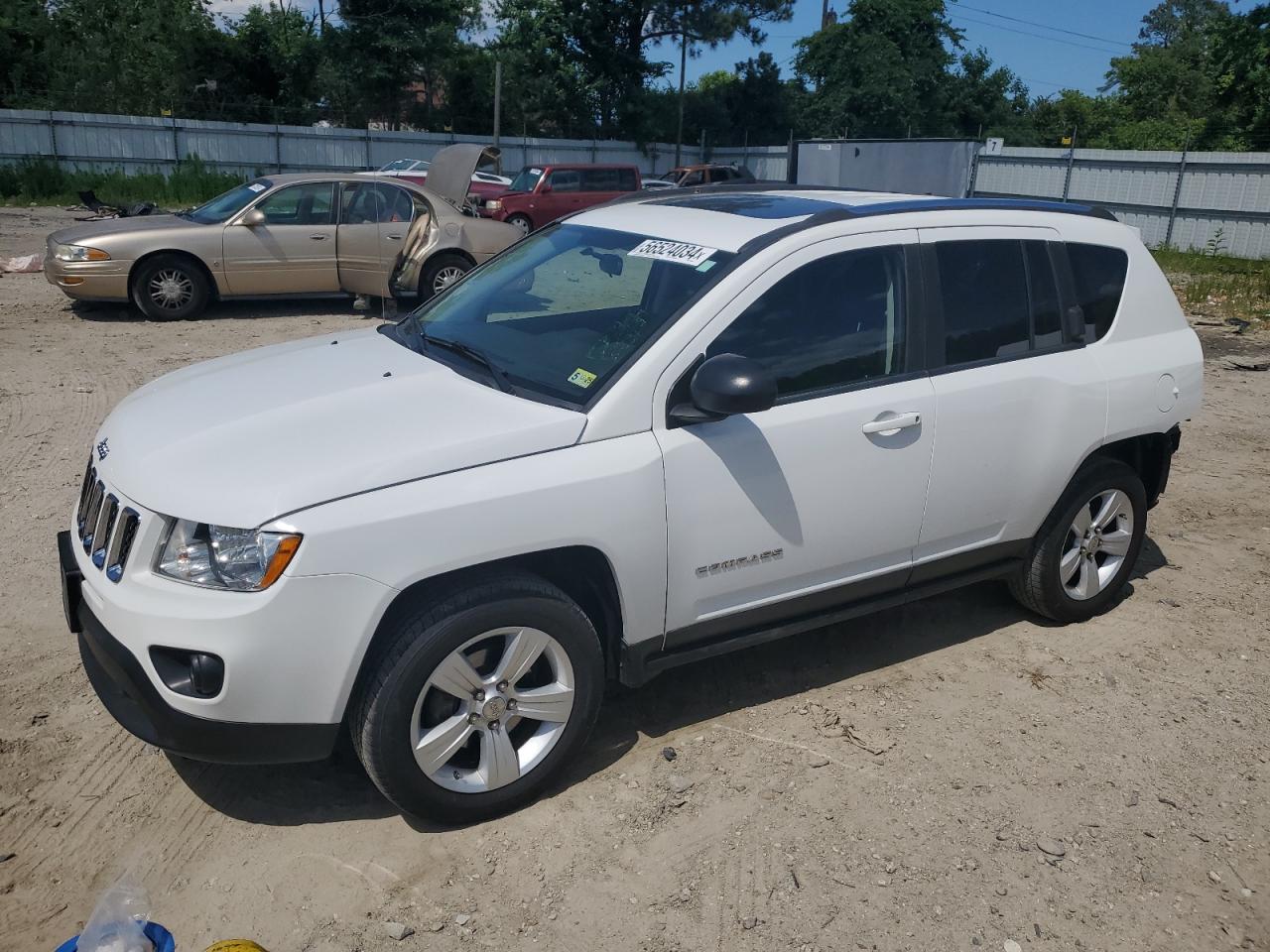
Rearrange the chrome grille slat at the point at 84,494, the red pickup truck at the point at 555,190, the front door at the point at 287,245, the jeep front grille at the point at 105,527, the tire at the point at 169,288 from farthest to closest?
the red pickup truck at the point at 555,190
the front door at the point at 287,245
the tire at the point at 169,288
the chrome grille slat at the point at 84,494
the jeep front grille at the point at 105,527

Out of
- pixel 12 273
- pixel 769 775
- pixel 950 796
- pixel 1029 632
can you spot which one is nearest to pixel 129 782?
pixel 769 775

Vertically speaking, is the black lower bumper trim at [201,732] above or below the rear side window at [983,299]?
below

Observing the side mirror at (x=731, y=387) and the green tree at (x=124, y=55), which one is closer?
the side mirror at (x=731, y=387)

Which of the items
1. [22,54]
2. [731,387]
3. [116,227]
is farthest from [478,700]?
[22,54]

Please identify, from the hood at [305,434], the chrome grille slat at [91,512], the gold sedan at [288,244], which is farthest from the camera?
the gold sedan at [288,244]

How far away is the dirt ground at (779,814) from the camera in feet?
9.73

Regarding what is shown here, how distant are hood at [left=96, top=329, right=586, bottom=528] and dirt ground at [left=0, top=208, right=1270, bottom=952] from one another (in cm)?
108

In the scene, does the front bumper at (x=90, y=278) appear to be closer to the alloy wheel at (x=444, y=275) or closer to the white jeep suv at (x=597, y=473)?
the alloy wheel at (x=444, y=275)

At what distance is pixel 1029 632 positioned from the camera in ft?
15.9

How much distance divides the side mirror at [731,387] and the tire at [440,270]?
29.4ft

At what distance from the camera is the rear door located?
158 inches

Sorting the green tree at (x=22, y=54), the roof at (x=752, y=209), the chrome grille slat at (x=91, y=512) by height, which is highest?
the green tree at (x=22, y=54)

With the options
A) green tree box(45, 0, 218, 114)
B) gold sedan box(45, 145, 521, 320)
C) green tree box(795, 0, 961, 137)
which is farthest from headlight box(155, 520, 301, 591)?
green tree box(795, 0, 961, 137)

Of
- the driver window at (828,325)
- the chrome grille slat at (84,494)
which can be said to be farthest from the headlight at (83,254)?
the driver window at (828,325)
